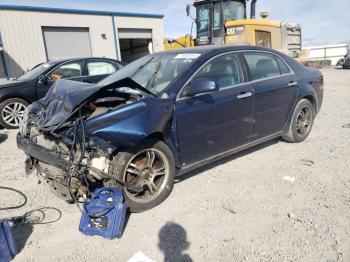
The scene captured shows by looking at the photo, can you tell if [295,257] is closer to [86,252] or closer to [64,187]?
[86,252]

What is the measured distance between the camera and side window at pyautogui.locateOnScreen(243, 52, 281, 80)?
13.8ft

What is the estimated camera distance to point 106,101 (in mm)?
3188

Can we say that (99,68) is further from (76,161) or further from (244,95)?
(76,161)

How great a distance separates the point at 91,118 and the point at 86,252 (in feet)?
3.98

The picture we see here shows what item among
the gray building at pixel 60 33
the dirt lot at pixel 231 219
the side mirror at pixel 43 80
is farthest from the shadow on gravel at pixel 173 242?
the gray building at pixel 60 33

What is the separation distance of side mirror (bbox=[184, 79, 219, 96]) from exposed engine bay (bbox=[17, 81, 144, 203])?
567 mm

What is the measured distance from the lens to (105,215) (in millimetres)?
2811

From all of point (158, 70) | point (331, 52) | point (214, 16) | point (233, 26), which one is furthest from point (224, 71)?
point (331, 52)

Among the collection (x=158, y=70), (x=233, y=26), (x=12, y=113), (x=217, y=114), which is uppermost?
(x=233, y=26)

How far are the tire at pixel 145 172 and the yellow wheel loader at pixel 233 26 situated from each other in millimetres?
8717

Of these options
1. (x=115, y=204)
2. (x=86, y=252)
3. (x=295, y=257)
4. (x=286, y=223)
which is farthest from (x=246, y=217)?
(x=86, y=252)

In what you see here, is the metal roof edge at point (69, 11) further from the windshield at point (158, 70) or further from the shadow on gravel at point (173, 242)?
the shadow on gravel at point (173, 242)

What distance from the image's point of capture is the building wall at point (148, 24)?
57.2 ft

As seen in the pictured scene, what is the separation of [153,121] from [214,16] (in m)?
10.00
